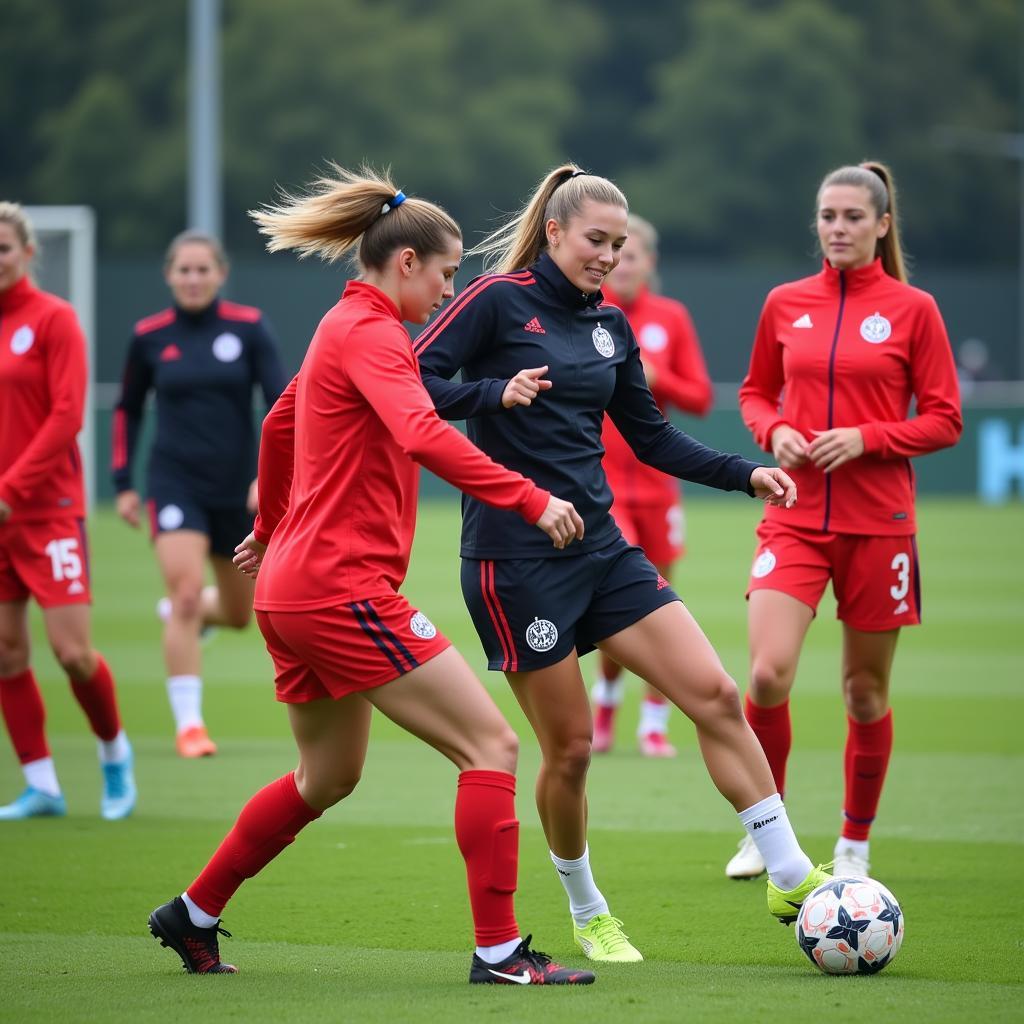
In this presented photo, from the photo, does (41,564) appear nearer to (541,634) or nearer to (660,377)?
(541,634)

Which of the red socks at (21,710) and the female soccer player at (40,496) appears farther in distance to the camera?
the red socks at (21,710)

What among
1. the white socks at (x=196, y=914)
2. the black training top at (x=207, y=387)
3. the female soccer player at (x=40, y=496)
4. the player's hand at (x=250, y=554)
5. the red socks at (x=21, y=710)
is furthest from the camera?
the black training top at (x=207, y=387)

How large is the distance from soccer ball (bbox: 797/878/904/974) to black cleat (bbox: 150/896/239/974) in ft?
5.41

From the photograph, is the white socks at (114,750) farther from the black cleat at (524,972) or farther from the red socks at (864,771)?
the black cleat at (524,972)

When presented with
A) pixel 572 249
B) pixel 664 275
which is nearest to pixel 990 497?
pixel 664 275

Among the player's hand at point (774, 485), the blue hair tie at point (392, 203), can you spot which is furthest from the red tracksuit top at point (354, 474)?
the player's hand at point (774, 485)

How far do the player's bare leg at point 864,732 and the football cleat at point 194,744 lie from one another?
382 centimetres

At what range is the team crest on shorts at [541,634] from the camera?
18.2ft

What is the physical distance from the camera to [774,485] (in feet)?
18.6

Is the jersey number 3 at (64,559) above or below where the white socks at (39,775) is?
above

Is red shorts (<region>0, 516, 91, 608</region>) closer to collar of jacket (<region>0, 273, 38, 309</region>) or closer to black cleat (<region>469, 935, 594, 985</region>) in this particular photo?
collar of jacket (<region>0, 273, 38, 309</region>)

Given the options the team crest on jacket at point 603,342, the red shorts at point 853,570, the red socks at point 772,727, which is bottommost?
the red socks at point 772,727

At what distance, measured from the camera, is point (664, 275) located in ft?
151

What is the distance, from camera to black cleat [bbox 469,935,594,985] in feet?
17.1
